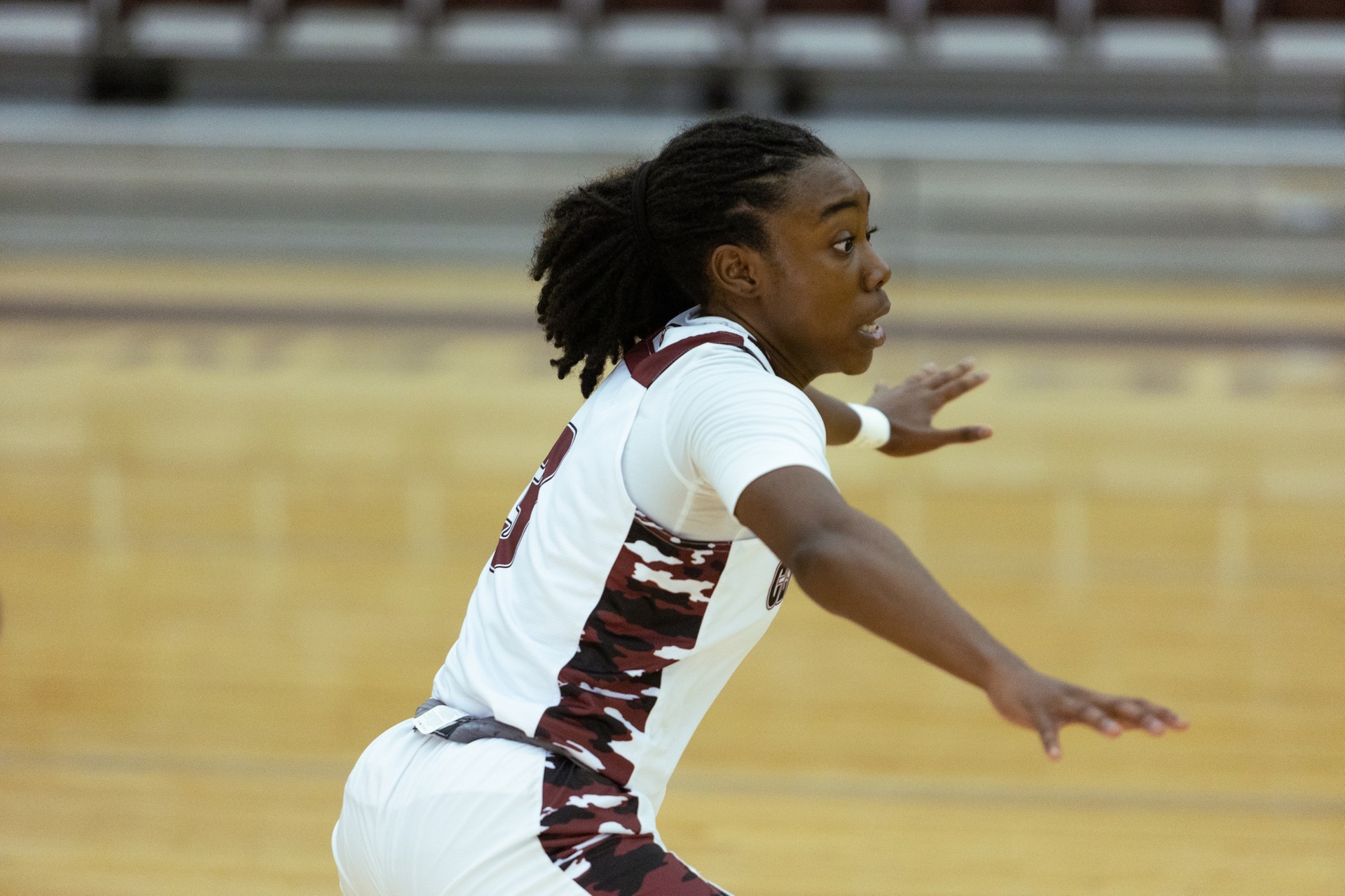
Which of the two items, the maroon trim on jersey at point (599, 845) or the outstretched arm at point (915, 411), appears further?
the outstretched arm at point (915, 411)

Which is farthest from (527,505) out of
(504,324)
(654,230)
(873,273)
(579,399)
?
(504,324)

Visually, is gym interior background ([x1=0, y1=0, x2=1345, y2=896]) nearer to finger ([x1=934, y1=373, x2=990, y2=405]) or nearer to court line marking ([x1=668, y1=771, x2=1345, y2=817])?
court line marking ([x1=668, y1=771, x2=1345, y2=817])

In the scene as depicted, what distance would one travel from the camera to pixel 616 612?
127 cm

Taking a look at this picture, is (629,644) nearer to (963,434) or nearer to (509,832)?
(509,832)

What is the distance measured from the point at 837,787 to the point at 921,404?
986 millimetres

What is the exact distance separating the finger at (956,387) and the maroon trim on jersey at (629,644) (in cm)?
77

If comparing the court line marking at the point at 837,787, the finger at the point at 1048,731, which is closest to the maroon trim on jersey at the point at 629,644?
the finger at the point at 1048,731

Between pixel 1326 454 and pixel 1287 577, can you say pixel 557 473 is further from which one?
pixel 1326 454

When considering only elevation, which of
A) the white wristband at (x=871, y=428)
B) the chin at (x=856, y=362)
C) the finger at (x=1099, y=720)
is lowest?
the white wristband at (x=871, y=428)

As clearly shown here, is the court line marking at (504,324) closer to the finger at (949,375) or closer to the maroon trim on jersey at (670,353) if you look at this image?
the finger at (949,375)

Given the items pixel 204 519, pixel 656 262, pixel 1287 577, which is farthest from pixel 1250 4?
pixel 656 262

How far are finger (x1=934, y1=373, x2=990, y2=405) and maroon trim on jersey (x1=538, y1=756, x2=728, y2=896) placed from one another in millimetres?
844

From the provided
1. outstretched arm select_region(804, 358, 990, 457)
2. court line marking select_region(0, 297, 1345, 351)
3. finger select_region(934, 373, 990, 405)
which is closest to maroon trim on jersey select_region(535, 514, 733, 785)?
outstretched arm select_region(804, 358, 990, 457)

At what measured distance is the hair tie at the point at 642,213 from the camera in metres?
1.38
